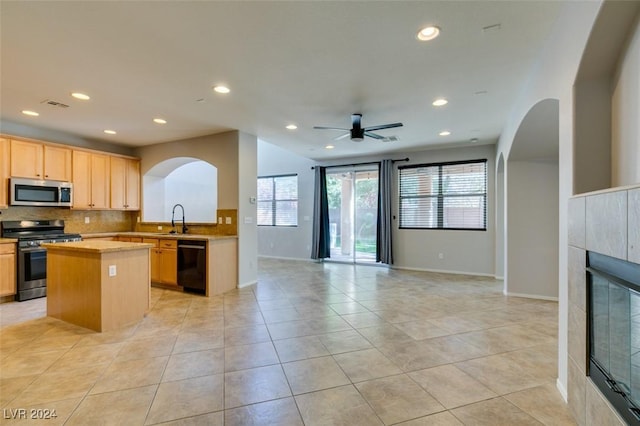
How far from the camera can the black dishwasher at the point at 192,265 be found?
4758mm

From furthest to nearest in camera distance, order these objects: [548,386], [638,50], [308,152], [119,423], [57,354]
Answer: [308,152], [57,354], [548,386], [119,423], [638,50]

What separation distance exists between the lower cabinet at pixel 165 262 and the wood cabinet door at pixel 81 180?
1.42m

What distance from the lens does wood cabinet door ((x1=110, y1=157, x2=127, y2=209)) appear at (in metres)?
5.89

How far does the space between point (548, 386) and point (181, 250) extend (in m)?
4.98

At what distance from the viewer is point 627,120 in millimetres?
1772

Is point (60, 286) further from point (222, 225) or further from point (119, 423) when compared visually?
point (119, 423)

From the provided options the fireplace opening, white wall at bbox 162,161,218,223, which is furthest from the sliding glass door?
the fireplace opening

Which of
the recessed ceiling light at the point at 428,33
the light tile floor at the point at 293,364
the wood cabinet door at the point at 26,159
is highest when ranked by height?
the recessed ceiling light at the point at 428,33

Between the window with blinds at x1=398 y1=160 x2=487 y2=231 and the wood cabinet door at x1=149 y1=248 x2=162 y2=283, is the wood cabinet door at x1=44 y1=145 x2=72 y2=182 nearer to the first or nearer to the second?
the wood cabinet door at x1=149 y1=248 x2=162 y2=283

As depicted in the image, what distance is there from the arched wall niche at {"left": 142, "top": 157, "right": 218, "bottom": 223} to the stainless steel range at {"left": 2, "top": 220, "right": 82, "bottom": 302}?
1735 millimetres

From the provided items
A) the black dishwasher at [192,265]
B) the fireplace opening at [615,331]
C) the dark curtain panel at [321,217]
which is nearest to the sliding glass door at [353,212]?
the dark curtain panel at [321,217]

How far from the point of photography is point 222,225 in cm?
538

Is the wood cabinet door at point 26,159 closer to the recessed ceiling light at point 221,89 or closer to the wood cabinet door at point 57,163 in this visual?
the wood cabinet door at point 57,163

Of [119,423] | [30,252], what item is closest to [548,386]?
[119,423]
